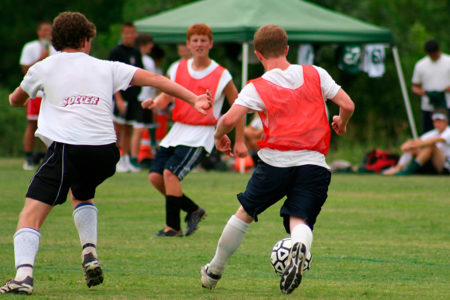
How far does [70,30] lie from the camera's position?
6.00m

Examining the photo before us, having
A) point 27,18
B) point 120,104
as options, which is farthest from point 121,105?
point 27,18

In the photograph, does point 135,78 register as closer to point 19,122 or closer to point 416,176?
point 416,176

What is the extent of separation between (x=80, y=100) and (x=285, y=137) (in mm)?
1263

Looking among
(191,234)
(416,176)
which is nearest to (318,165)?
(191,234)

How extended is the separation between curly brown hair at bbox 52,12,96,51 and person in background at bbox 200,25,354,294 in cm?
99

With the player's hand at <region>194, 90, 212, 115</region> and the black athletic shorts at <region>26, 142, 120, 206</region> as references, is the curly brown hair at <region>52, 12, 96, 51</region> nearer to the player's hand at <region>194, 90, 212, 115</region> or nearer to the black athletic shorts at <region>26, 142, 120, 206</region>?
the black athletic shorts at <region>26, 142, 120, 206</region>

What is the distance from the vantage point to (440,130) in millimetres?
16375

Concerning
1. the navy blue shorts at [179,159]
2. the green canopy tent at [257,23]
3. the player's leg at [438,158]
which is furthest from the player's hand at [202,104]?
the player's leg at [438,158]

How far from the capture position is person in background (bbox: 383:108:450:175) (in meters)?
16.3

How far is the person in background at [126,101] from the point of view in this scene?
1565cm

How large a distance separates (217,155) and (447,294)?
11.8 meters

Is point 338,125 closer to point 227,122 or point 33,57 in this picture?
point 227,122

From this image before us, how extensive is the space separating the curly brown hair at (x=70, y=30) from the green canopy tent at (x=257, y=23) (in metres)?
10.7

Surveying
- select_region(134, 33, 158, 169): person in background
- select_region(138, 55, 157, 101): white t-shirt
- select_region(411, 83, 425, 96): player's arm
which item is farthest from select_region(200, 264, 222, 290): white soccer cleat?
select_region(411, 83, 425, 96): player's arm
